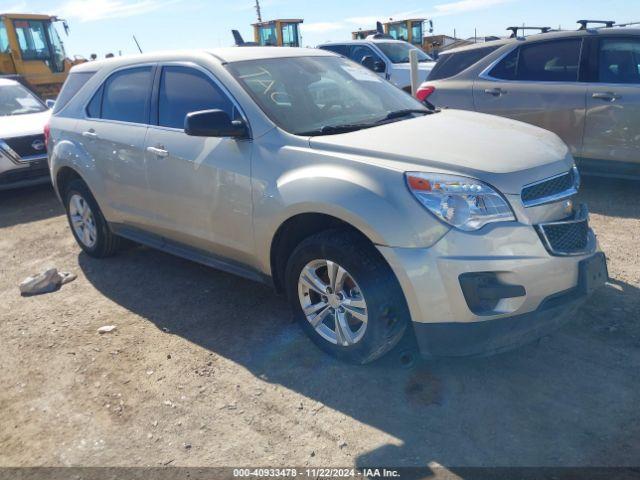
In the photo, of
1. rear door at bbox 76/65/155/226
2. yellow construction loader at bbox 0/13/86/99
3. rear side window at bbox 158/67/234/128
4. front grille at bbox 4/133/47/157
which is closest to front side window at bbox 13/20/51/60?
yellow construction loader at bbox 0/13/86/99

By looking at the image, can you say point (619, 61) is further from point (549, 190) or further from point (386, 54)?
point (386, 54)

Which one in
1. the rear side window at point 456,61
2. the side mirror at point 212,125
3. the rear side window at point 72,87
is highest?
the rear side window at point 72,87

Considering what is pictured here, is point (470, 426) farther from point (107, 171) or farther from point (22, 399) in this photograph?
point (107, 171)

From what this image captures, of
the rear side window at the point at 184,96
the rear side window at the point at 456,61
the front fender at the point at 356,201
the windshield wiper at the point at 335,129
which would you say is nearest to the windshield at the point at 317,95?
the windshield wiper at the point at 335,129

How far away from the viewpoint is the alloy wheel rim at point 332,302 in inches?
129

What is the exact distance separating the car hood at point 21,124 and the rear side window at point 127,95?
12.4 feet

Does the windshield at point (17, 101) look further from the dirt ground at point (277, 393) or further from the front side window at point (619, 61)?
the front side window at point (619, 61)

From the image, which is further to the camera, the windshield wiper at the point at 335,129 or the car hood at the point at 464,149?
the windshield wiper at the point at 335,129

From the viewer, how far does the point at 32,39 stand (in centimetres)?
1677

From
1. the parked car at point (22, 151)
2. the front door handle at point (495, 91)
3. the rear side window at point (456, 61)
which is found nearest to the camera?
the front door handle at point (495, 91)

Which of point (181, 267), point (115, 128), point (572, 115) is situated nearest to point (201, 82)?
point (115, 128)

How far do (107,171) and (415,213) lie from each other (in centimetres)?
300

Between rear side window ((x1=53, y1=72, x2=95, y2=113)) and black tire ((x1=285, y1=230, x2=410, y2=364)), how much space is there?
321 cm

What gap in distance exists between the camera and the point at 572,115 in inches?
249
